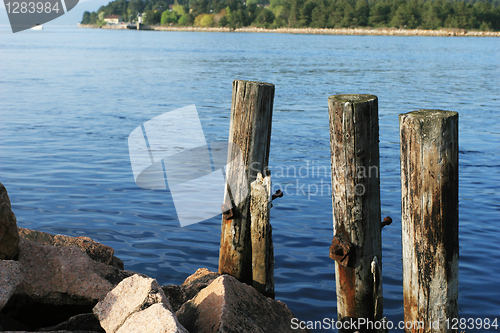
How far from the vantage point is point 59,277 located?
397 cm

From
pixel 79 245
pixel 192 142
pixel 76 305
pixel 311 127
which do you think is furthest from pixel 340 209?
pixel 311 127

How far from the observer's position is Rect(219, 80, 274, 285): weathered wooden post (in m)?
4.51

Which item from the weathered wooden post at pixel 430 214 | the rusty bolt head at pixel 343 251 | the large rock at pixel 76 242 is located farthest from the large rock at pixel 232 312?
the large rock at pixel 76 242

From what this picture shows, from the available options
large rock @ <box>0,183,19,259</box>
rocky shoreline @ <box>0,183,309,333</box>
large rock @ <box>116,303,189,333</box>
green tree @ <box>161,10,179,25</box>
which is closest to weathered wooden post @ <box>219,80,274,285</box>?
rocky shoreline @ <box>0,183,309,333</box>

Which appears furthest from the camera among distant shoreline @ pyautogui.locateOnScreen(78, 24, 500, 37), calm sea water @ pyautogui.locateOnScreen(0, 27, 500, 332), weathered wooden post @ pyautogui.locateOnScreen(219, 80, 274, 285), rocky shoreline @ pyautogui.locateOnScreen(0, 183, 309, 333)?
distant shoreline @ pyautogui.locateOnScreen(78, 24, 500, 37)

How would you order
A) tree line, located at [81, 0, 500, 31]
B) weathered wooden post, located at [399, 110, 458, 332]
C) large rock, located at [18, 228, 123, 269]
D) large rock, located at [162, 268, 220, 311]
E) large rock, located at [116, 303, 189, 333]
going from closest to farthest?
large rock, located at [116, 303, 189, 333] → weathered wooden post, located at [399, 110, 458, 332] → large rock, located at [162, 268, 220, 311] → large rock, located at [18, 228, 123, 269] → tree line, located at [81, 0, 500, 31]

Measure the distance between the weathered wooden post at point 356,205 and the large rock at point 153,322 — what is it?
53.7 inches

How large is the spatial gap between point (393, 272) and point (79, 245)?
3447mm

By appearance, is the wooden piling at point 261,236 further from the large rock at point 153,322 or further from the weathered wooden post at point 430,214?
the large rock at point 153,322

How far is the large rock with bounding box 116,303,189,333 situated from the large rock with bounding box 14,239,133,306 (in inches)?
32.0

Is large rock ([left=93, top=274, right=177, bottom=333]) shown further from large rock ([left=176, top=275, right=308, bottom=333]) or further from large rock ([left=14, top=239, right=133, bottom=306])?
large rock ([left=14, top=239, right=133, bottom=306])

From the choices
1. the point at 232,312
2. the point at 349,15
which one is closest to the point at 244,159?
the point at 232,312

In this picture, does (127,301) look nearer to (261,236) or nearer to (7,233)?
(7,233)

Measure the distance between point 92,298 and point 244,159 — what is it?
172 cm
